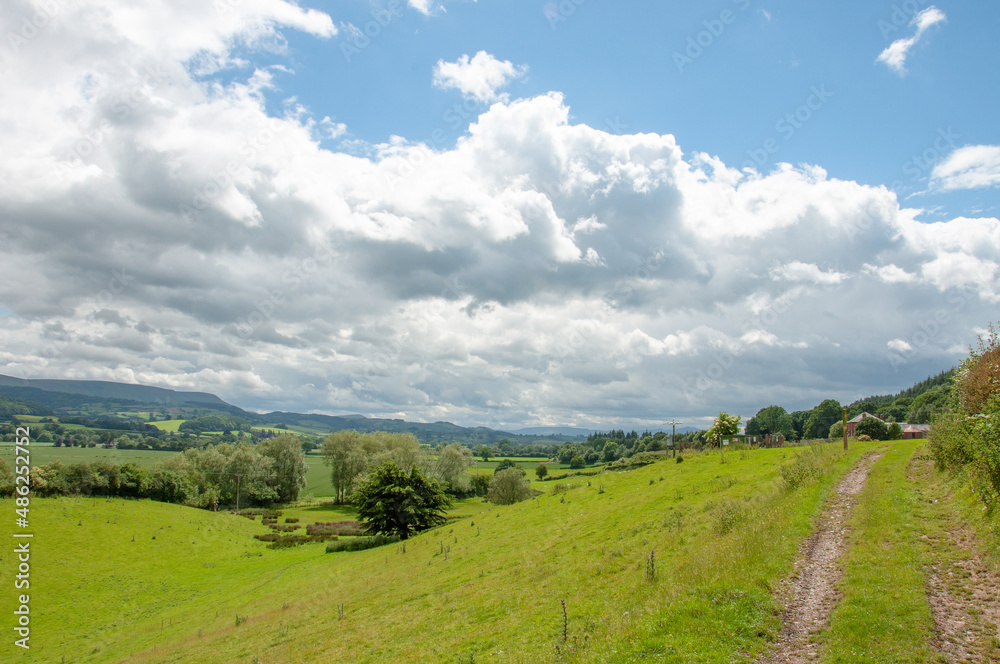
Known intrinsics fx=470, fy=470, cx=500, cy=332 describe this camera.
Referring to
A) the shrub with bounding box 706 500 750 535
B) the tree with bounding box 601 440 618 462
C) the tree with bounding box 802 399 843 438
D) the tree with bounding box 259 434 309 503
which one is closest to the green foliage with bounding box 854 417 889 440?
the shrub with bounding box 706 500 750 535

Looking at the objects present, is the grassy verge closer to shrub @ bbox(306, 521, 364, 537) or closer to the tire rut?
the tire rut

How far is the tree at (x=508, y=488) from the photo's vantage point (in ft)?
259

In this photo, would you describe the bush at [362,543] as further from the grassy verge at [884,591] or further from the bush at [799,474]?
the grassy verge at [884,591]

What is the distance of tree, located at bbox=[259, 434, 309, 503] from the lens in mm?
100562

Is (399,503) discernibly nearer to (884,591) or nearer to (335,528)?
(335,528)

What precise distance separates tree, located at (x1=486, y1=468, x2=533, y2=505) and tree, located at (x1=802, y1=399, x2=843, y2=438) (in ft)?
279

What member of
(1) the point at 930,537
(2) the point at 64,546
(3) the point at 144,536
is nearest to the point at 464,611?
(1) the point at 930,537

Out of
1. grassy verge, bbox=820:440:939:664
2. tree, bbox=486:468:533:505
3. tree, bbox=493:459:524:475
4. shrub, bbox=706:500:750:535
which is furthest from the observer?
tree, bbox=493:459:524:475

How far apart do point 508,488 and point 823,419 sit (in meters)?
98.2

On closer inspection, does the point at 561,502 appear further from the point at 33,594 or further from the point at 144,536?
the point at 144,536

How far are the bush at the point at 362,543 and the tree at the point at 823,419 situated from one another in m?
115

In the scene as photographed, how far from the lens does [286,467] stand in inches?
3989

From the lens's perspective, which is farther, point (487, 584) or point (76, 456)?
point (76, 456)

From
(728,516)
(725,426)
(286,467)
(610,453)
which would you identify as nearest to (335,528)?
(286,467)
